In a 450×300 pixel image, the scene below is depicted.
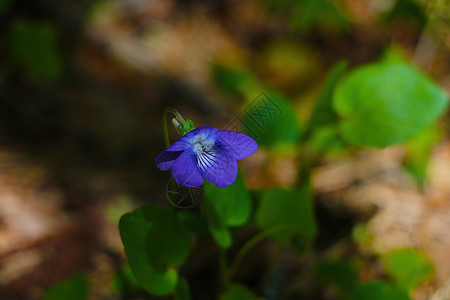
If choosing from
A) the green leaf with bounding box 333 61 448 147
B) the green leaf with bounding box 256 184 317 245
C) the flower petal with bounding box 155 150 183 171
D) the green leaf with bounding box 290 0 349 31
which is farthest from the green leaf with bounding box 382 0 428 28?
the flower petal with bounding box 155 150 183 171

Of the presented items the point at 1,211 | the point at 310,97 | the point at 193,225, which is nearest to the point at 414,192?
the point at 310,97

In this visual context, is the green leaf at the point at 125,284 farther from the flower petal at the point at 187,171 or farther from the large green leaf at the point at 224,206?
the flower petal at the point at 187,171

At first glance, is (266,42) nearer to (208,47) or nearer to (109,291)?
(208,47)

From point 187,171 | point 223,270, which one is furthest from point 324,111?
point 187,171

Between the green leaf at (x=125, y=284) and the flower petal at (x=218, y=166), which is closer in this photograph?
the flower petal at (x=218, y=166)

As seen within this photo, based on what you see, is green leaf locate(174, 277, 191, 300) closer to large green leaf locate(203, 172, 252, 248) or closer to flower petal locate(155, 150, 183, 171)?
large green leaf locate(203, 172, 252, 248)

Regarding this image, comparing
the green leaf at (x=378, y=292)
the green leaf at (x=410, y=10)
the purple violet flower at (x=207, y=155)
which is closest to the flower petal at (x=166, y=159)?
the purple violet flower at (x=207, y=155)
